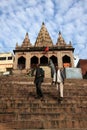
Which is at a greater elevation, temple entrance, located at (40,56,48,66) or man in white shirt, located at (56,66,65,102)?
temple entrance, located at (40,56,48,66)

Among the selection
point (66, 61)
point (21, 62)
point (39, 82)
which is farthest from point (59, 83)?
point (21, 62)

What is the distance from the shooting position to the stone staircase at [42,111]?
8102 millimetres

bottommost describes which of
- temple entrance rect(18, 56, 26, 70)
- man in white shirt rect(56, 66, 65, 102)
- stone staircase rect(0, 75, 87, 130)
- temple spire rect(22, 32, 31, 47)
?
stone staircase rect(0, 75, 87, 130)

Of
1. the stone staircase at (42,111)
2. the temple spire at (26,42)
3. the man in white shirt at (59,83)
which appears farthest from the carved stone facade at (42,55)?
the man in white shirt at (59,83)

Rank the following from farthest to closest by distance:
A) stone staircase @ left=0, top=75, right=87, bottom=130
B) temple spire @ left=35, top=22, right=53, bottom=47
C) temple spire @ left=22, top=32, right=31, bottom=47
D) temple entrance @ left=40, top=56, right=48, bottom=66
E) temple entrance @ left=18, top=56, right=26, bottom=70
A: temple spire @ left=35, top=22, right=53, bottom=47 → temple spire @ left=22, top=32, right=31, bottom=47 → temple entrance @ left=18, top=56, right=26, bottom=70 → temple entrance @ left=40, top=56, right=48, bottom=66 → stone staircase @ left=0, top=75, right=87, bottom=130

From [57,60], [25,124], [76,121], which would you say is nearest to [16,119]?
[25,124]

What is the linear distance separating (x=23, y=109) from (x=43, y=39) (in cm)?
4152

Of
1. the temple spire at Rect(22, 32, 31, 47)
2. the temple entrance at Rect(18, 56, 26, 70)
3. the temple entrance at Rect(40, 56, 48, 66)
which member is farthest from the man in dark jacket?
the temple spire at Rect(22, 32, 31, 47)

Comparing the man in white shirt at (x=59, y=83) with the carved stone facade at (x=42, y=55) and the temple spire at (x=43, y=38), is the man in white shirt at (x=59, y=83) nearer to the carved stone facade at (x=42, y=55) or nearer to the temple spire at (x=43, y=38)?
the carved stone facade at (x=42, y=55)

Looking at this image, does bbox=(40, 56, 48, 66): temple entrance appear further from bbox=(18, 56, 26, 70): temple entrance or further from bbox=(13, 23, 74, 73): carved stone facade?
bbox=(18, 56, 26, 70): temple entrance

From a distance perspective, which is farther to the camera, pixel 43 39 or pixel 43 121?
pixel 43 39

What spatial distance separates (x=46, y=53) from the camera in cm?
4266

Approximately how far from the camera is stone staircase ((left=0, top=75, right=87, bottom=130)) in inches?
319

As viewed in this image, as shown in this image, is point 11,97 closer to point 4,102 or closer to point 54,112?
point 4,102
